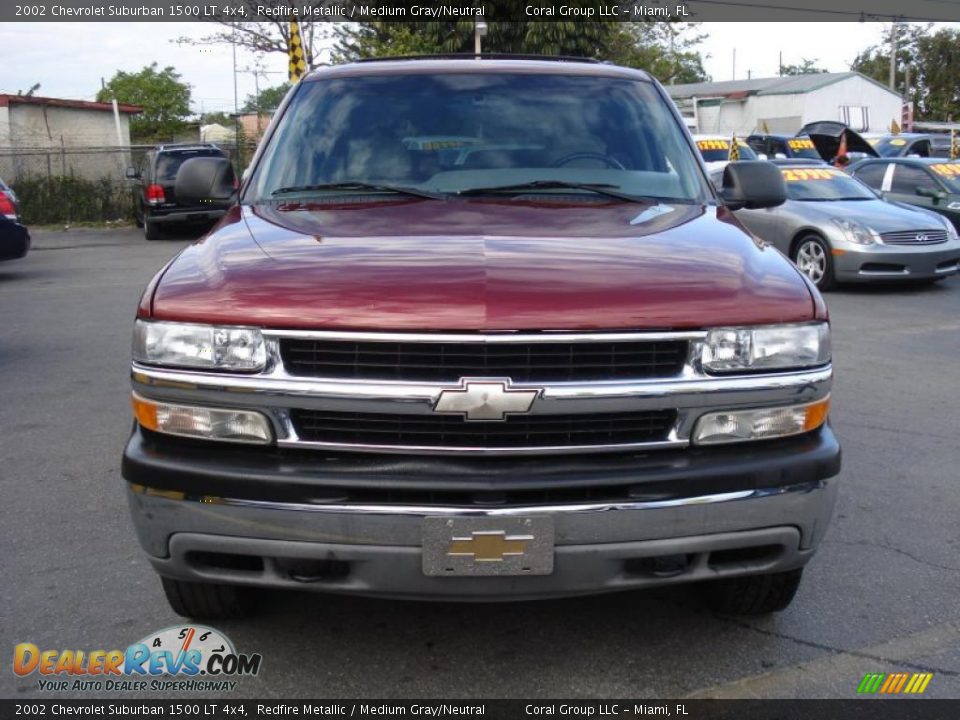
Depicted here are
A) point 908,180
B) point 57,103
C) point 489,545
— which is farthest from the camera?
point 57,103

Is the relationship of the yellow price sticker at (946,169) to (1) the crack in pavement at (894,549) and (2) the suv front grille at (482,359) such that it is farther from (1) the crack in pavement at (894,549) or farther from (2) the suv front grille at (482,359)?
(2) the suv front grille at (482,359)

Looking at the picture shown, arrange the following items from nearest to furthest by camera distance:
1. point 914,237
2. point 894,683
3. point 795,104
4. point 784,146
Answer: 1. point 894,683
2. point 914,237
3. point 784,146
4. point 795,104

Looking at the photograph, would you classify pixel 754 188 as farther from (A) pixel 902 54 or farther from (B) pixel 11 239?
(A) pixel 902 54

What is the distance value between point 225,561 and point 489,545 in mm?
810

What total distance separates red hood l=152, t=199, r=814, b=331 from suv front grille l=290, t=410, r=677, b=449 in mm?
257

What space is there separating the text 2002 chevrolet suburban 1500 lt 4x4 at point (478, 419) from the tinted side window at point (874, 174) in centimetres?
1368

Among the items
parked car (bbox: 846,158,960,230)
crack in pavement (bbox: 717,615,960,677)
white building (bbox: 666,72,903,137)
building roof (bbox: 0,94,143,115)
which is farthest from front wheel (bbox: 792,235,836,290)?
white building (bbox: 666,72,903,137)

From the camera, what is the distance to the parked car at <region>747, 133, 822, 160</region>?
2556 cm

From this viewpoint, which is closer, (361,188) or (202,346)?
(202,346)

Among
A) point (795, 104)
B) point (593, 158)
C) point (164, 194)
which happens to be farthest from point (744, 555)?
point (795, 104)

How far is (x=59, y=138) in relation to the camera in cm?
3148

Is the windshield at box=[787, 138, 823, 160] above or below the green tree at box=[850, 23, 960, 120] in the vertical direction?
below

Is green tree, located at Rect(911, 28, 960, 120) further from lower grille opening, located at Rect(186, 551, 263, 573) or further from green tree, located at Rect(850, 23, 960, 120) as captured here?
lower grille opening, located at Rect(186, 551, 263, 573)

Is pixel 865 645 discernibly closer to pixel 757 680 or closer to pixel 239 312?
pixel 757 680
